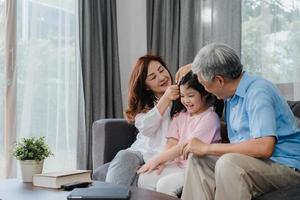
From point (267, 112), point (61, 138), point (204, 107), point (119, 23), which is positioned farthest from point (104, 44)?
point (267, 112)

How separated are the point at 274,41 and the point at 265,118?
4.79 feet

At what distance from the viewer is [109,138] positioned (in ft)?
7.90

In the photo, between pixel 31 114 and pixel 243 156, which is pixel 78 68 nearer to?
pixel 31 114

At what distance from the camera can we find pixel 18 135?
115 inches

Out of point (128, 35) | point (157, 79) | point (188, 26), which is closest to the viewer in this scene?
point (157, 79)

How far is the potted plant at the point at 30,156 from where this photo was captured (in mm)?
1665

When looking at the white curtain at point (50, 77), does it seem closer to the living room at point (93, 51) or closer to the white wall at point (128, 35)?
the living room at point (93, 51)

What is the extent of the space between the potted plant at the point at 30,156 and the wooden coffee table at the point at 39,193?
0.09 meters

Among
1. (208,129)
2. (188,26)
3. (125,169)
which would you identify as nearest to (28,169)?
(125,169)

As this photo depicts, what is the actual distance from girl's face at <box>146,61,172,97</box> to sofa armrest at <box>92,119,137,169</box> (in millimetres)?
339

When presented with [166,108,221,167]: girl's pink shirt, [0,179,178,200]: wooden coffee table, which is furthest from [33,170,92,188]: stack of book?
[166,108,221,167]: girl's pink shirt

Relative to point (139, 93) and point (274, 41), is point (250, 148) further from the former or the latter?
point (274, 41)

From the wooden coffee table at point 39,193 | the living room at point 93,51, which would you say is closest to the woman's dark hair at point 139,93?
the living room at point 93,51

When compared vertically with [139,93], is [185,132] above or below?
below
